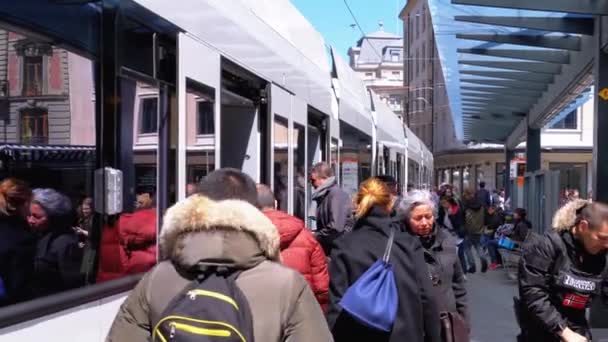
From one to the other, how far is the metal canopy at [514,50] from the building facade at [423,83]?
116ft

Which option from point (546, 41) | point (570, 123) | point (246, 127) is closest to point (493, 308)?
point (546, 41)

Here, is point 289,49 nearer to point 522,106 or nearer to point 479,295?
point 479,295

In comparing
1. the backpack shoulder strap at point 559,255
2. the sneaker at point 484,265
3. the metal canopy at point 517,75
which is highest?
the metal canopy at point 517,75

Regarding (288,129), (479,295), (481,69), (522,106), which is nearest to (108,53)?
(288,129)

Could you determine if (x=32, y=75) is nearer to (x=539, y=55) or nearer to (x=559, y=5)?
(x=559, y=5)

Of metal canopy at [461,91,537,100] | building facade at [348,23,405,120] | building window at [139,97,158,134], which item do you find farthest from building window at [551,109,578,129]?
building facade at [348,23,405,120]

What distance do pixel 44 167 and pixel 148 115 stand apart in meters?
1.10

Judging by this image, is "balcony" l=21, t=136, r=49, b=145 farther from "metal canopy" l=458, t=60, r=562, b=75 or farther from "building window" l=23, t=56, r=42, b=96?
"metal canopy" l=458, t=60, r=562, b=75

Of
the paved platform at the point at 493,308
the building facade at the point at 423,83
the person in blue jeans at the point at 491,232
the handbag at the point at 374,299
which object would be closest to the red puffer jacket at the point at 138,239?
the handbag at the point at 374,299

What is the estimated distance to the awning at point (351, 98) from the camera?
1077 cm

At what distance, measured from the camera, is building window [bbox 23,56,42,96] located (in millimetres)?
3094

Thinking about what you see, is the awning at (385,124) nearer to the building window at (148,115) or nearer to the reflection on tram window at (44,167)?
the building window at (148,115)

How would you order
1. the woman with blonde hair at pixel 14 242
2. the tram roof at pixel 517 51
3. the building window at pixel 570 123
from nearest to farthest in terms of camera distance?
the woman with blonde hair at pixel 14 242
the tram roof at pixel 517 51
the building window at pixel 570 123

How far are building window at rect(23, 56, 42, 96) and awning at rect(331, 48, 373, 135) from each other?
283 inches
